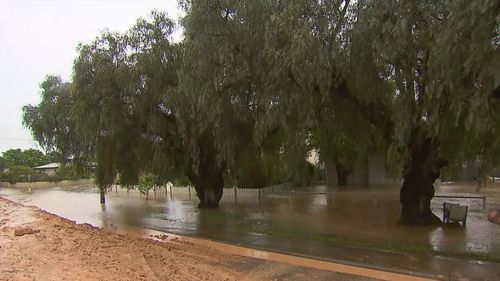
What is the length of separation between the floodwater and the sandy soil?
5.35 feet

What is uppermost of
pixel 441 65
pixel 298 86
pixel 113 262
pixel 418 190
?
pixel 298 86

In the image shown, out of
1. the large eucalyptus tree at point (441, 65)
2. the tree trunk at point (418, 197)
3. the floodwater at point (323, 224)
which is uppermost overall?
the large eucalyptus tree at point (441, 65)

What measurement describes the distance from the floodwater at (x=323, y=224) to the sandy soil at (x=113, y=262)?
1.63 metres

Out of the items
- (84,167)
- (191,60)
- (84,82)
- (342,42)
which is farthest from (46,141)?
(342,42)

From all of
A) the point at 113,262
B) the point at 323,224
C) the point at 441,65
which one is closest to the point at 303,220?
the point at 323,224

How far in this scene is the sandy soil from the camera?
711 cm

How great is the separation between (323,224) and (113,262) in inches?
368

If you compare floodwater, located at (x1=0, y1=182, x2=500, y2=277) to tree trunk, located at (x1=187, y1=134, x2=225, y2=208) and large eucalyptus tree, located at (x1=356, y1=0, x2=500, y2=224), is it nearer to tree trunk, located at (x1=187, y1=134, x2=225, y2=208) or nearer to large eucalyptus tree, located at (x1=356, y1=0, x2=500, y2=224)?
tree trunk, located at (x1=187, y1=134, x2=225, y2=208)

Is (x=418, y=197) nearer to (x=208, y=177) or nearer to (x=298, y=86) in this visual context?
(x=298, y=86)

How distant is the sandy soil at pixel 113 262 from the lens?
711 cm

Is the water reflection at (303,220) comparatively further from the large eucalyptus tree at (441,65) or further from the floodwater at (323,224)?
the large eucalyptus tree at (441,65)

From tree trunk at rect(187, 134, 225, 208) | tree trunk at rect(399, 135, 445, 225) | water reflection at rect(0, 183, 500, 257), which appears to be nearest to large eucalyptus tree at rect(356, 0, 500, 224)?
tree trunk at rect(399, 135, 445, 225)

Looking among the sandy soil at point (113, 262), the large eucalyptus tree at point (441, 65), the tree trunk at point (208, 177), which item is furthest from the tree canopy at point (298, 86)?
the sandy soil at point (113, 262)

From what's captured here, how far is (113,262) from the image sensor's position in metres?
8.02
